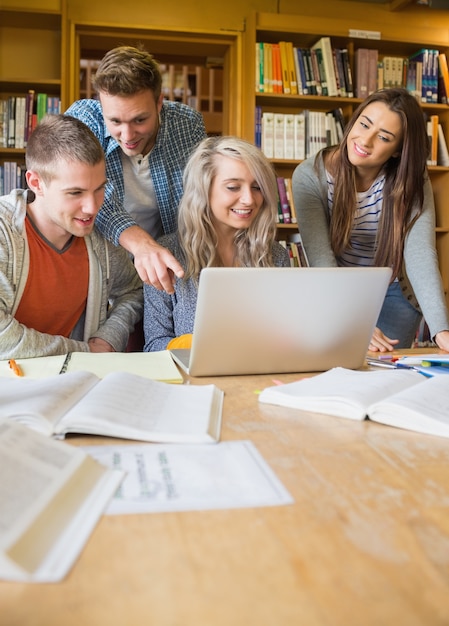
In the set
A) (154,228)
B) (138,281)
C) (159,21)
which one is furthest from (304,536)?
(159,21)

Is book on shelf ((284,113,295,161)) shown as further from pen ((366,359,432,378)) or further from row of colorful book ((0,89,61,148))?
pen ((366,359,432,378))

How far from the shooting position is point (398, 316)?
2180mm

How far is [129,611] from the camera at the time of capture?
47cm

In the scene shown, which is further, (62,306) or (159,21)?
(159,21)

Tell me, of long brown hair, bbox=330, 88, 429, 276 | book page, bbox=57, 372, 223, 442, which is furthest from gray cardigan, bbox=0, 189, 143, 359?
long brown hair, bbox=330, 88, 429, 276

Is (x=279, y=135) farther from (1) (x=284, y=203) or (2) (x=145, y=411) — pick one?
(2) (x=145, y=411)

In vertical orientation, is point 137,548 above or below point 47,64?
below

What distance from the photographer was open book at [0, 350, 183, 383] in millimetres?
1187

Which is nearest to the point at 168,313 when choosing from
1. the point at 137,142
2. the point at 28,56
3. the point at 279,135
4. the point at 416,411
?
the point at 137,142

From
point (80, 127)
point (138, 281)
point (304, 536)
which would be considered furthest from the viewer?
point (138, 281)

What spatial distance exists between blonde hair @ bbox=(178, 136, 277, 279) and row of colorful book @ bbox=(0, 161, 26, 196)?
71.2 inches

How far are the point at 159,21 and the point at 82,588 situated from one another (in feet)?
11.9

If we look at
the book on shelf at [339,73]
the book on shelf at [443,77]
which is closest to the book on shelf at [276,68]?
the book on shelf at [339,73]

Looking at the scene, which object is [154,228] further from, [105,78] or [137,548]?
[137,548]
